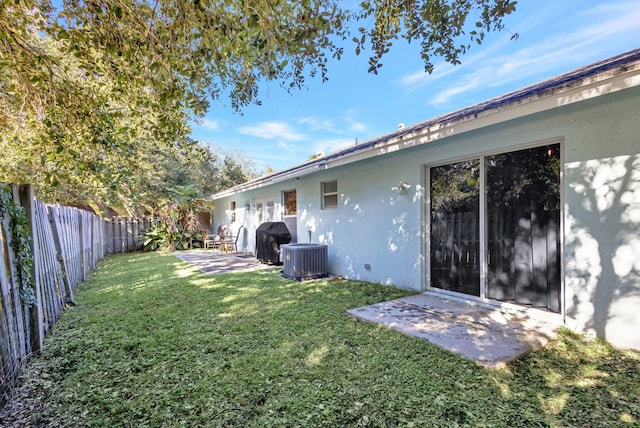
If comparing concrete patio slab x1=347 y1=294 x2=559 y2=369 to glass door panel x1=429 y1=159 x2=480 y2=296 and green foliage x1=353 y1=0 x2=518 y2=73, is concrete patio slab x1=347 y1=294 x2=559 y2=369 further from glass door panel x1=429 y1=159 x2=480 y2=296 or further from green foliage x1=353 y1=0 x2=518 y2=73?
green foliage x1=353 y1=0 x2=518 y2=73

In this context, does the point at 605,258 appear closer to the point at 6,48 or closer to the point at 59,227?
the point at 6,48

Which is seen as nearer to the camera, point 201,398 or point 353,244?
point 201,398

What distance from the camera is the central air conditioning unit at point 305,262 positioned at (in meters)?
7.84

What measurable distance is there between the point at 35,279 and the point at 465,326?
19.1 feet

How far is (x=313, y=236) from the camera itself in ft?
31.4

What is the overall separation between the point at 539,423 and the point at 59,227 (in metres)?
7.76

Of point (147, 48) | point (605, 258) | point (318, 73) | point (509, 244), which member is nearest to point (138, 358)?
point (147, 48)

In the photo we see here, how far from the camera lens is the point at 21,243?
3287mm

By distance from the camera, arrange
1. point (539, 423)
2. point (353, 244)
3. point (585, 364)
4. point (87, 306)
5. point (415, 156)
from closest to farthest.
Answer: point (539, 423), point (585, 364), point (87, 306), point (415, 156), point (353, 244)

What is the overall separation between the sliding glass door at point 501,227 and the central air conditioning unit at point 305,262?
124 inches

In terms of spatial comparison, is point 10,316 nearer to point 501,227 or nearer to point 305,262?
point 305,262

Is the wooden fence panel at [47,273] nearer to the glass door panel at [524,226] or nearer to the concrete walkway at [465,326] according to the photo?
the concrete walkway at [465,326]

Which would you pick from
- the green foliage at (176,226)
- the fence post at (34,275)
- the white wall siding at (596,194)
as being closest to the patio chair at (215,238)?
the green foliage at (176,226)

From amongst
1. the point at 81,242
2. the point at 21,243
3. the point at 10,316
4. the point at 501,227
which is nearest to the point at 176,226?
the point at 81,242
